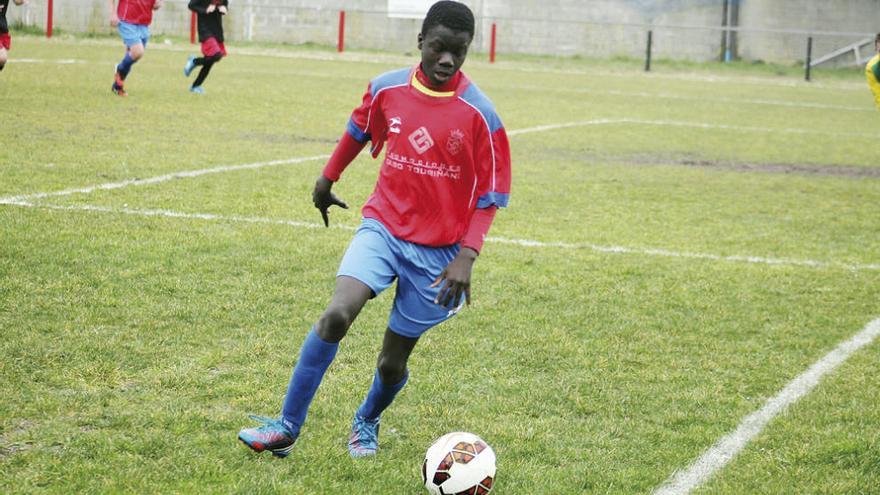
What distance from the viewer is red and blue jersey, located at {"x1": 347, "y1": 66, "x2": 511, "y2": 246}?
4160 millimetres

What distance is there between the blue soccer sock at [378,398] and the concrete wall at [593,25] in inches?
1247

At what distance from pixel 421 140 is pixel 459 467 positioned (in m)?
1.15

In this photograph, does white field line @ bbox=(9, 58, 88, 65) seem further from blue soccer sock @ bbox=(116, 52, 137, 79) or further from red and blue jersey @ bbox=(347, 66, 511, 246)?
red and blue jersey @ bbox=(347, 66, 511, 246)

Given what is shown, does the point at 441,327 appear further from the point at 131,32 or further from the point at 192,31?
the point at 192,31

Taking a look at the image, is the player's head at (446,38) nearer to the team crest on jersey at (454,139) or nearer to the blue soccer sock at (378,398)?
the team crest on jersey at (454,139)

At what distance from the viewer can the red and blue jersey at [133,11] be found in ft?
54.7

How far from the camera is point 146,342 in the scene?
5.36m

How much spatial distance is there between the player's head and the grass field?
4.47 feet

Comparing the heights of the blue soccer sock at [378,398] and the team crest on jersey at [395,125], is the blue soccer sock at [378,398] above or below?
below

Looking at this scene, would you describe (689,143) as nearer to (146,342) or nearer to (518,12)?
(146,342)

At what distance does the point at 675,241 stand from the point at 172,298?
3957 mm

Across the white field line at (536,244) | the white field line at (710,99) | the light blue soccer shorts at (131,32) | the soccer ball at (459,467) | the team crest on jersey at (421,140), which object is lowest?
the white field line at (710,99)

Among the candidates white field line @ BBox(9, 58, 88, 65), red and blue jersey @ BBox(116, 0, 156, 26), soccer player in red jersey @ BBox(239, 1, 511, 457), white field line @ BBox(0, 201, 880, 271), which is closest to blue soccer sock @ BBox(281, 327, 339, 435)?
soccer player in red jersey @ BBox(239, 1, 511, 457)

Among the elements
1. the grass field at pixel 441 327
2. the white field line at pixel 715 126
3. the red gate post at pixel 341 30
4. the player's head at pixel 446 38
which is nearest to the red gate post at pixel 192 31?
the red gate post at pixel 341 30
